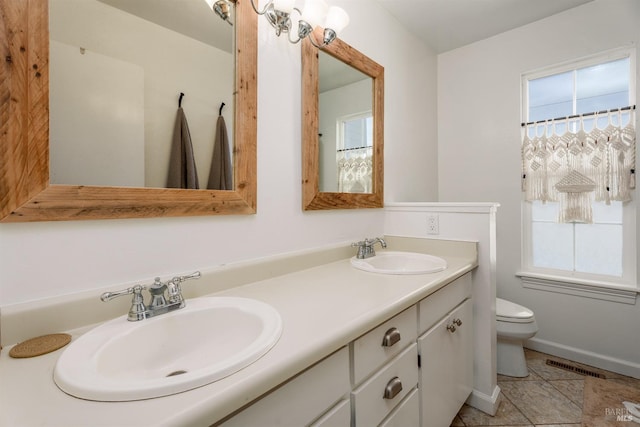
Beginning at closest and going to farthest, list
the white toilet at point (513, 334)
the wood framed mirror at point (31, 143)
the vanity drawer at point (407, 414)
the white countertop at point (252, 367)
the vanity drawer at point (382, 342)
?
the white countertop at point (252, 367) → the wood framed mirror at point (31, 143) → the vanity drawer at point (382, 342) → the vanity drawer at point (407, 414) → the white toilet at point (513, 334)

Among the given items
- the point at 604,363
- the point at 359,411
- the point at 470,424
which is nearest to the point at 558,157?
the point at 604,363

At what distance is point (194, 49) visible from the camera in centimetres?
99

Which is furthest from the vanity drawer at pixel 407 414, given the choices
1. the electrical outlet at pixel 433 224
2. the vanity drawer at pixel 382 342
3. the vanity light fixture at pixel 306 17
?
the vanity light fixture at pixel 306 17

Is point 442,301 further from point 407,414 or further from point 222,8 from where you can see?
point 222,8

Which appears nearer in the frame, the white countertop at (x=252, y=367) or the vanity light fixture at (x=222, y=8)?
the white countertop at (x=252, y=367)

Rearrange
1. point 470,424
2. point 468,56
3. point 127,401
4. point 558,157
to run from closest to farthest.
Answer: point 127,401 < point 470,424 < point 558,157 < point 468,56

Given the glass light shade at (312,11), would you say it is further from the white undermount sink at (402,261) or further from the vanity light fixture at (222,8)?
the white undermount sink at (402,261)

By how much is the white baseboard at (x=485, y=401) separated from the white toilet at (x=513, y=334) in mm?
351

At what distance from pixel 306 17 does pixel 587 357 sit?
8.74ft

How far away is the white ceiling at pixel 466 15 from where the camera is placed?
193cm

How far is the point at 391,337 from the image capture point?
2.92 ft

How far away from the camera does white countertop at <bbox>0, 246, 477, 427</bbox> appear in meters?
0.43

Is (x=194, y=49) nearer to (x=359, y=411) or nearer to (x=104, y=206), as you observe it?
(x=104, y=206)

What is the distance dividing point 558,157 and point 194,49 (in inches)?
91.9
